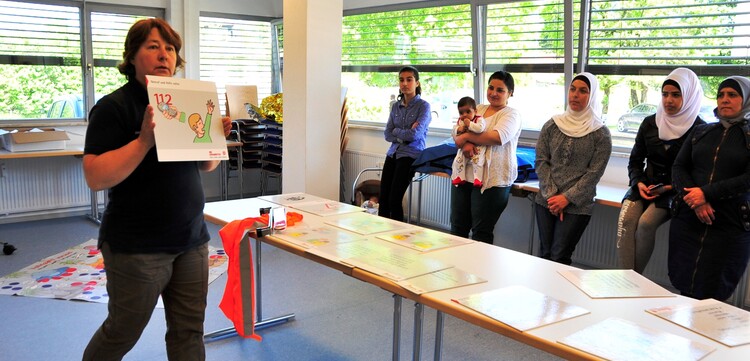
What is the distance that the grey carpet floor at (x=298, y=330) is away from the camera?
295cm

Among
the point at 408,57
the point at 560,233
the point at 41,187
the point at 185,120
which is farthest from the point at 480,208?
the point at 41,187

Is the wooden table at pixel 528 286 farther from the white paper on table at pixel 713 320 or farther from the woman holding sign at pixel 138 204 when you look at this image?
the woman holding sign at pixel 138 204

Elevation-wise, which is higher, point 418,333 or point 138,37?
point 138,37

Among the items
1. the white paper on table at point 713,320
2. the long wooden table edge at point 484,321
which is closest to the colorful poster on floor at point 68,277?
the long wooden table edge at point 484,321

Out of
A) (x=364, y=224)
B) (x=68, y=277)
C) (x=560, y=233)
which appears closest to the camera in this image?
(x=364, y=224)

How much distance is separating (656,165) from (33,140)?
4603mm

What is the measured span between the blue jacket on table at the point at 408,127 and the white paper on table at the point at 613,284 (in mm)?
2603

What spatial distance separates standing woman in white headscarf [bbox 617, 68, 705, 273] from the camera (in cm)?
324

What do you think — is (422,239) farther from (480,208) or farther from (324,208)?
(480,208)

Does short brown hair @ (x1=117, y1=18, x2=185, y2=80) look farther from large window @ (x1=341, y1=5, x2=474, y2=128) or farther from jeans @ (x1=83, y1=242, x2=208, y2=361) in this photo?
large window @ (x1=341, y1=5, x2=474, y2=128)

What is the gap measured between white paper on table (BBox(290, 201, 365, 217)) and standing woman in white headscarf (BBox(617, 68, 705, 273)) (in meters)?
1.54

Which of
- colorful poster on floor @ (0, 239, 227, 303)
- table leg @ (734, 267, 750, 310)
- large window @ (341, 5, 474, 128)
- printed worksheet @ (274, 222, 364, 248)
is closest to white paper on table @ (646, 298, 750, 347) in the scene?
printed worksheet @ (274, 222, 364, 248)

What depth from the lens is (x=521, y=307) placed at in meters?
1.70

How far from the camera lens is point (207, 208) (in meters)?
2.95
